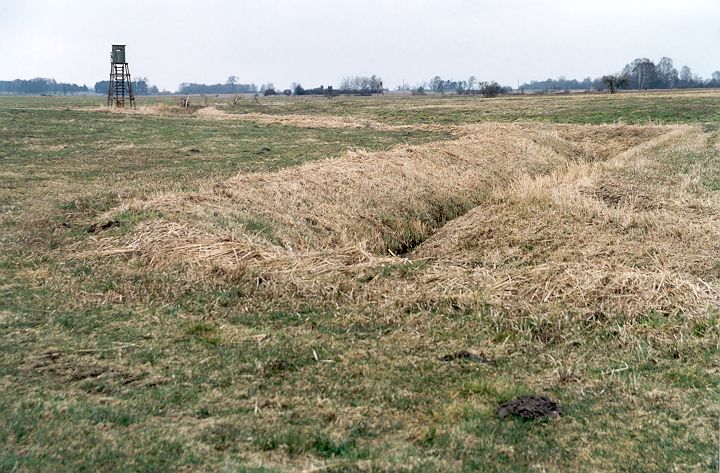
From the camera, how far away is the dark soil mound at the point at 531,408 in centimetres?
523

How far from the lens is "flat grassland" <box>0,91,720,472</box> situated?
15.8 ft

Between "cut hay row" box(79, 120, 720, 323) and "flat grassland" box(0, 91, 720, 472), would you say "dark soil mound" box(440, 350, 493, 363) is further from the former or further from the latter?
"cut hay row" box(79, 120, 720, 323)

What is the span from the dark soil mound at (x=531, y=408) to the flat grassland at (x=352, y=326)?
0.09 metres

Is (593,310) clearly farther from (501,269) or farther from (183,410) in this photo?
(183,410)

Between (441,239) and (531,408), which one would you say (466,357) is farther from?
(441,239)

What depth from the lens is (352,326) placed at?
730 cm

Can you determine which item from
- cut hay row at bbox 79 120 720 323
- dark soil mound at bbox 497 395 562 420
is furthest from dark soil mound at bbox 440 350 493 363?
cut hay row at bbox 79 120 720 323

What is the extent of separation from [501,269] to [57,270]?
20.2 ft

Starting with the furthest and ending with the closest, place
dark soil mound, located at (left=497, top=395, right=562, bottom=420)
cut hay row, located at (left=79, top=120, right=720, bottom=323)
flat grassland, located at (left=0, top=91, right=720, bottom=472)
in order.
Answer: cut hay row, located at (left=79, top=120, right=720, bottom=323) → dark soil mound, located at (left=497, top=395, right=562, bottom=420) → flat grassland, located at (left=0, top=91, right=720, bottom=472)

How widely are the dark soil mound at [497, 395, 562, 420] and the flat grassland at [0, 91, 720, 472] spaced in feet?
0.29

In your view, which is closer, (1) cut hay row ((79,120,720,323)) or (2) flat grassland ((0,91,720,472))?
(2) flat grassland ((0,91,720,472))

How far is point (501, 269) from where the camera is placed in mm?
9289

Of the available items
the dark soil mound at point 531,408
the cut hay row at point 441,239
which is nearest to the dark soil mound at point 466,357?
the dark soil mound at point 531,408

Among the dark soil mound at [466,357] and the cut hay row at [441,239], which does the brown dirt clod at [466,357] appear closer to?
the dark soil mound at [466,357]
